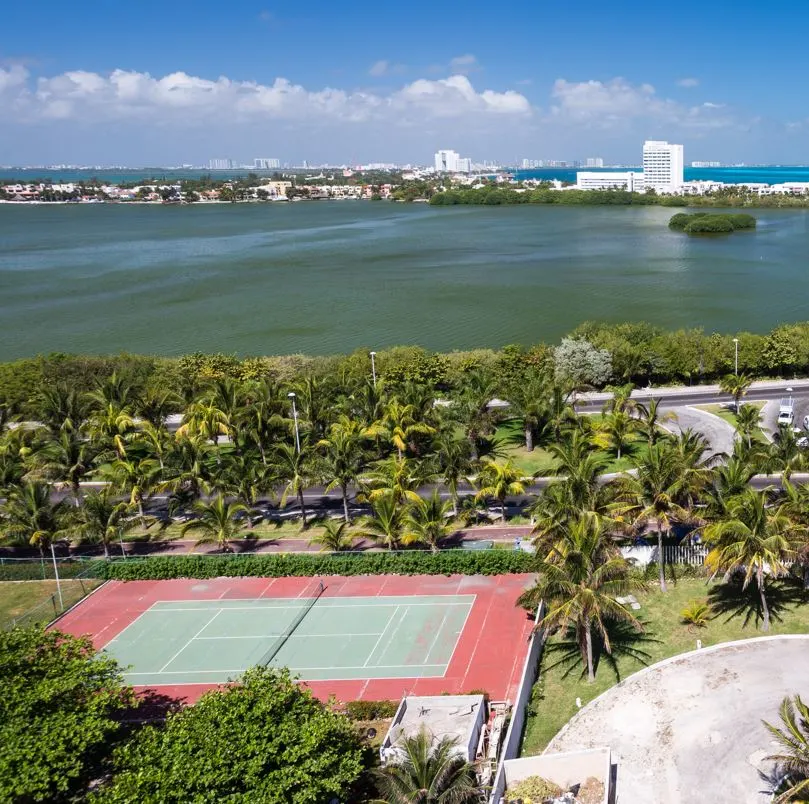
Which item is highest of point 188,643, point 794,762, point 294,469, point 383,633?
point 294,469

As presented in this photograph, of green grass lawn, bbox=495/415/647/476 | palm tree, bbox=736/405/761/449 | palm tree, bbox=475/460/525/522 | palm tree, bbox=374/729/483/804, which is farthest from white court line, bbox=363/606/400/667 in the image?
palm tree, bbox=736/405/761/449

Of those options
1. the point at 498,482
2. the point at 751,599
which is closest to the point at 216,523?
the point at 498,482

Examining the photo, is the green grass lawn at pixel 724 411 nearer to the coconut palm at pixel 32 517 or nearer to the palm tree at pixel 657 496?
the palm tree at pixel 657 496

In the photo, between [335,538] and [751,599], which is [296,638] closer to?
[335,538]

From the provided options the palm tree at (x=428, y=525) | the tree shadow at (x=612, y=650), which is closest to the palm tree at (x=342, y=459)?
the palm tree at (x=428, y=525)

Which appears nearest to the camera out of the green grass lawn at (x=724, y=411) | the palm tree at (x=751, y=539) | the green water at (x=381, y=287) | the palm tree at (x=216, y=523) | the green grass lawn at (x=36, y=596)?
the palm tree at (x=751, y=539)

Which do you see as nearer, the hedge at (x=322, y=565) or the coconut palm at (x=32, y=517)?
the hedge at (x=322, y=565)

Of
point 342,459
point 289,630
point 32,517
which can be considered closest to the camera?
point 289,630
